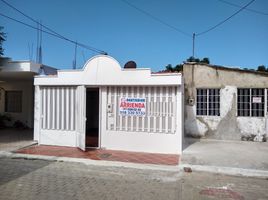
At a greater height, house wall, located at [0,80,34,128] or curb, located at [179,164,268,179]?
house wall, located at [0,80,34,128]

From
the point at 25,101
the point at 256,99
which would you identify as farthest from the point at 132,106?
the point at 25,101

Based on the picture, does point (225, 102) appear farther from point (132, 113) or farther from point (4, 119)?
point (4, 119)

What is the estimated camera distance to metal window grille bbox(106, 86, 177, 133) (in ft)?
29.7

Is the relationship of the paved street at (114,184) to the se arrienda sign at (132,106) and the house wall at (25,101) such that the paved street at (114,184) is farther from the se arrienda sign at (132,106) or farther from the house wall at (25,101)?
the house wall at (25,101)

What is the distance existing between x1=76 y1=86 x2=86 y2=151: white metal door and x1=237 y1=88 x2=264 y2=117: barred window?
752 centimetres

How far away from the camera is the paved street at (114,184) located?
5043 millimetres

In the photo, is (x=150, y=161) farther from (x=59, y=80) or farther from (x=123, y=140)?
(x=59, y=80)

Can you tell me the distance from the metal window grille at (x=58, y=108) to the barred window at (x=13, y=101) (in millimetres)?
6884

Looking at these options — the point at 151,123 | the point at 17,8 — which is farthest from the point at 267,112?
the point at 17,8

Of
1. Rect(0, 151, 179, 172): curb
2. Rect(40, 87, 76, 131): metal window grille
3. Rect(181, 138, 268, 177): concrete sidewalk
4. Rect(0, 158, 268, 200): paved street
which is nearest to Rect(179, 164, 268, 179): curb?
Rect(181, 138, 268, 177): concrete sidewalk

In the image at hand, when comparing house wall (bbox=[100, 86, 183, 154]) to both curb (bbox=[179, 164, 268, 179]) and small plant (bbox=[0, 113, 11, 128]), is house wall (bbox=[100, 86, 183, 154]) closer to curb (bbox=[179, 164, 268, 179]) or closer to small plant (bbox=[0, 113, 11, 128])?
curb (bbox=[179, 164, 268, 179])

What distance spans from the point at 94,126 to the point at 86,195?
417 inches

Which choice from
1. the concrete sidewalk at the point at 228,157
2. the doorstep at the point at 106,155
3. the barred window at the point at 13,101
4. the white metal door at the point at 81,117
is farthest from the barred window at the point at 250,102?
the barred window at the point at 13,101

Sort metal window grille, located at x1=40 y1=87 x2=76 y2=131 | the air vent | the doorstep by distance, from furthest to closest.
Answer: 1. the air vent
2. metal window grille, located at x1=40 y1=87 x2=76 y2=131
3. the doorstep
